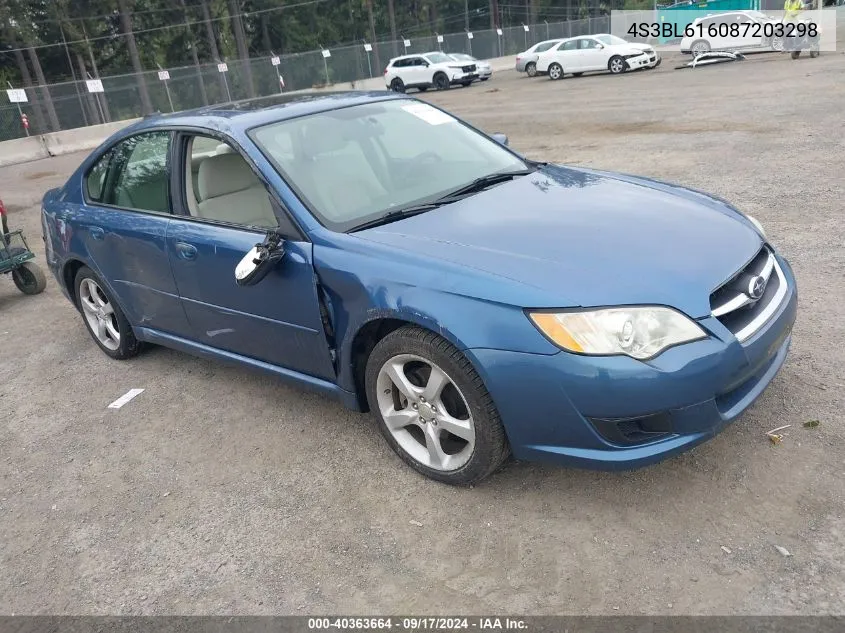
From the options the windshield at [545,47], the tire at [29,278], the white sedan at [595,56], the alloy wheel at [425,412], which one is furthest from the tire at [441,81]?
the alloy wheel at [425,412]

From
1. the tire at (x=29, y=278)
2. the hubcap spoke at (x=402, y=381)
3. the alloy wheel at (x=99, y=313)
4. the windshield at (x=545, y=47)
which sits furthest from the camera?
the windshield at (x=545, y=47)

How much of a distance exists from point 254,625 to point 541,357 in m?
1.41

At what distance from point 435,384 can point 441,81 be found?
28.2 m

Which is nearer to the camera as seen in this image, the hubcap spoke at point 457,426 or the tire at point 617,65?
the hubcap spoke at point 457,426

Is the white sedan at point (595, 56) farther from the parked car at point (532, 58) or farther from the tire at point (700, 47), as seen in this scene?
the tire at point (700, 47)

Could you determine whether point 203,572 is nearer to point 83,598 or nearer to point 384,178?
point 83,598

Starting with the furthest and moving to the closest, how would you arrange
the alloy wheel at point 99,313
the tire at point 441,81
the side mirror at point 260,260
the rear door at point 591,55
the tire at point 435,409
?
the tire at point 441,81 → the rear door at point 591,55 → the alloy wheel at point 99,313 → the side mirror at point 260,260 → the tire at point 435,409

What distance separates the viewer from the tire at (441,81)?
28781 mm

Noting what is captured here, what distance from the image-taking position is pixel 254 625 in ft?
7.95

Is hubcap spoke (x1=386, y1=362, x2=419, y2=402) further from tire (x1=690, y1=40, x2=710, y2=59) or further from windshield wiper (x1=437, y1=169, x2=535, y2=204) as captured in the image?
tire (x1=690, y1=40, x2=710, y2=59)

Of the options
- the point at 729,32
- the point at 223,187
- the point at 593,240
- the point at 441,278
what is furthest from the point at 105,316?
the point at 729,32

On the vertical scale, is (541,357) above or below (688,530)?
above

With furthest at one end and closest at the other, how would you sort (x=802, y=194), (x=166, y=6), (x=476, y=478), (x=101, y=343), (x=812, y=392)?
(x=166, y=6)
(x=802, y=194)
(x=101, y=343)
(x=812, y=392)
(x=476, y=478)

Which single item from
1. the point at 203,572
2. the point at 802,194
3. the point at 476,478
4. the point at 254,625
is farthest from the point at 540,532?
the point at 802,194
